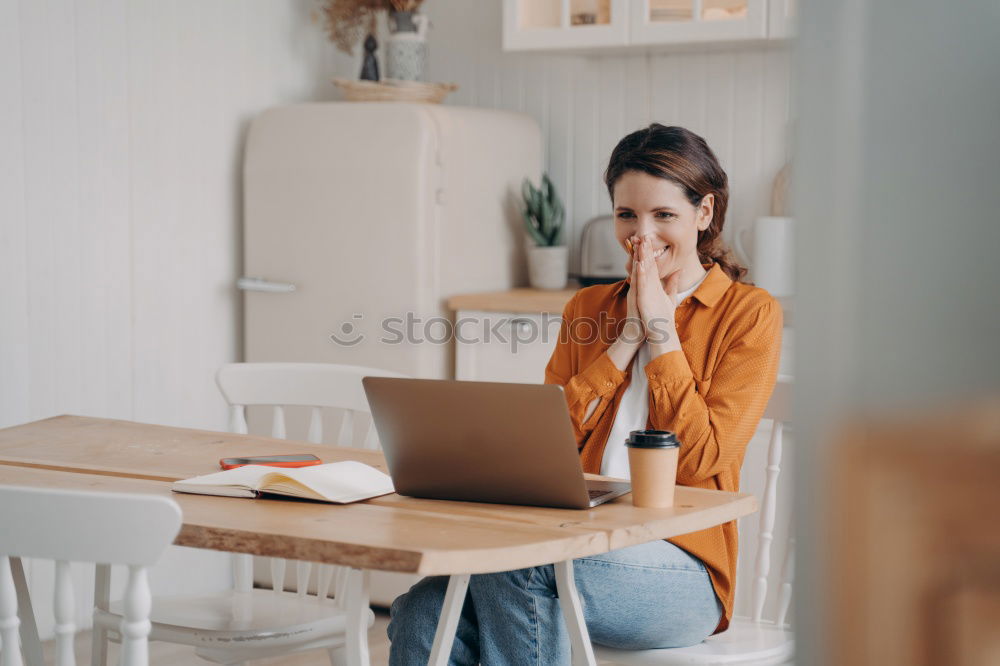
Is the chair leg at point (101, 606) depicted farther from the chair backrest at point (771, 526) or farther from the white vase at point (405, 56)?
the white vase at point (405, 56)

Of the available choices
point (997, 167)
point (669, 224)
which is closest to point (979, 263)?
point (997, 167)

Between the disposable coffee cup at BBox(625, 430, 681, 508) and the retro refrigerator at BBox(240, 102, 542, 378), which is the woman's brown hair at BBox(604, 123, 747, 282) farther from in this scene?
the retro refrigerator at BBox(240, 102, 542, 378)

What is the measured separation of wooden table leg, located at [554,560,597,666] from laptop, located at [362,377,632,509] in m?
0.10

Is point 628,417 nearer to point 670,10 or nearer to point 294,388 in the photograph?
point 294,388

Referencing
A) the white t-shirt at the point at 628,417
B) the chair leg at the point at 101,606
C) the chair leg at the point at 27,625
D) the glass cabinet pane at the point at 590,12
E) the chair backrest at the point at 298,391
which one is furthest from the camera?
the glass cabinet pane at the point at 590,12

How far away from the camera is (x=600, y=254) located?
3418 millimetres

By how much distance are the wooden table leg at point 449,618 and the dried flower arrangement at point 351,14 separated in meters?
2.38

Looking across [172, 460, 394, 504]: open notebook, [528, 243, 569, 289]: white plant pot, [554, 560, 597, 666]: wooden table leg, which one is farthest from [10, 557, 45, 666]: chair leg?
[528, 243, 569, 289]: white plant pot

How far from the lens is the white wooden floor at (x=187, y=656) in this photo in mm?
2861

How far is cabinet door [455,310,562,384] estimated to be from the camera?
122 inches

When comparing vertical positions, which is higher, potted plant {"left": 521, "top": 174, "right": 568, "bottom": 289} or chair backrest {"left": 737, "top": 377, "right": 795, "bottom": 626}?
potted plant {"left": 521, "top": 174, "right": 568, "bottom": 289}

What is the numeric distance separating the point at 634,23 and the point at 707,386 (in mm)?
1562

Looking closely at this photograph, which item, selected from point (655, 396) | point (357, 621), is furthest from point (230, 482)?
point (655, 396)

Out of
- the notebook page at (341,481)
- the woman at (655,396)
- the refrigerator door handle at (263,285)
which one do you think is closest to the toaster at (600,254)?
the refrigerator door handle at (263,285)
